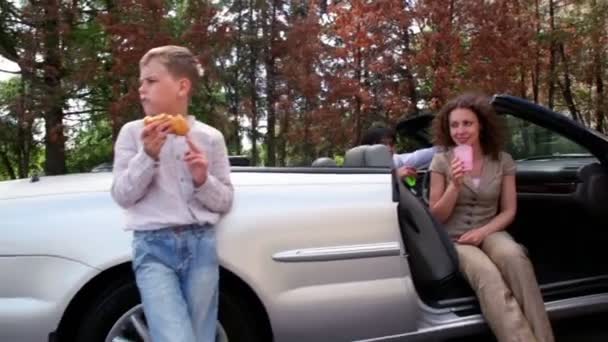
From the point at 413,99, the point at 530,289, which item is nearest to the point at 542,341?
the point at 530,289

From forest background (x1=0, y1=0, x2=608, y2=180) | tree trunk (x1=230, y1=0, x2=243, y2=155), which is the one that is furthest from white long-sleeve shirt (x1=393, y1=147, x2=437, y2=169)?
tree trunk (x1=230, y1=0, x2=243, y2=155)

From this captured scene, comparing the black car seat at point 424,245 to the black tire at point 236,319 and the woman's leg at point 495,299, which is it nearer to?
the woman's leg at point 495,299

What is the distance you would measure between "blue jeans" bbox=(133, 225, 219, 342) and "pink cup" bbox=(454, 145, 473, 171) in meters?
1.43

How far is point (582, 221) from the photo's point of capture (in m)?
4.07

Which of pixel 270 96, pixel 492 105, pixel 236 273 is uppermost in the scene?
pixel 270 96

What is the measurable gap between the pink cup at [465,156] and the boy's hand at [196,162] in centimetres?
148

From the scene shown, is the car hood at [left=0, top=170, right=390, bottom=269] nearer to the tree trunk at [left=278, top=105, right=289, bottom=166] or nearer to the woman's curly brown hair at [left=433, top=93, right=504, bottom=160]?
the woman's curly brown hair at [left=433, top=93, right=504, bottom=160]

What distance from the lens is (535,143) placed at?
4.43m

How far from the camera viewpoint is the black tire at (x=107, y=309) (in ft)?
8.68

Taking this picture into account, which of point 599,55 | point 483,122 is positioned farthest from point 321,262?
point 599,55

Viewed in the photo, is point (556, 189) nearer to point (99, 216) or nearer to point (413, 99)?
point (99, 216)

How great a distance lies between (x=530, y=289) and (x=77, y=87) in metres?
8.45

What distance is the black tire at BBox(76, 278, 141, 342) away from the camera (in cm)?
264

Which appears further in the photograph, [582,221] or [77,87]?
[77,87]
